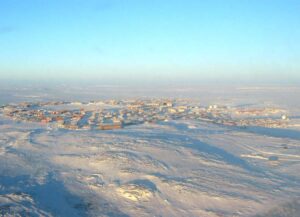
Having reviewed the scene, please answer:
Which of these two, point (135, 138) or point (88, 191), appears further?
point (135, 138)

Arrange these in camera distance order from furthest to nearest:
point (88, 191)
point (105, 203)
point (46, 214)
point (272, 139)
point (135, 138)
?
point (272, 139)
point (135, 138)
point (88, 191)
point (105, 203)
point (46, 214)

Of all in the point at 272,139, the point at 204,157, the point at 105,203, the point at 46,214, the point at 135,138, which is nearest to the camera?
the point at 46,214

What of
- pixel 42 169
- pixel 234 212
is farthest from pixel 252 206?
pixel 42 169

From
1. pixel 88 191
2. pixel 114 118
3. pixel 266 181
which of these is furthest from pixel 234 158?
pixel 114 118

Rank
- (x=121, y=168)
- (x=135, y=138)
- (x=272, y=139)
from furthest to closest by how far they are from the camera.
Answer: (x=272, y=139), (x=135, y=138), (x=121, y=168)

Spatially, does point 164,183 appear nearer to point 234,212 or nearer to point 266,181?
point 234,212

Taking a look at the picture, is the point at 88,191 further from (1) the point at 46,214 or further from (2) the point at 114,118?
(2) the point at 114,118
